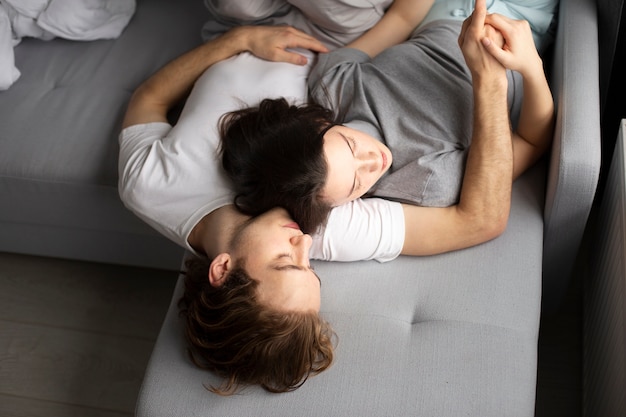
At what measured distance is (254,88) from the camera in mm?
1748

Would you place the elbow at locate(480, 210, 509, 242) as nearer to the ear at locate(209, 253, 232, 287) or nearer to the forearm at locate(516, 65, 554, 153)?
the forearm at locate(516, 65, 554, 153)

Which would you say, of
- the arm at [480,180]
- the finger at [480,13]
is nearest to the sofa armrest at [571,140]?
the arm at [480,180]

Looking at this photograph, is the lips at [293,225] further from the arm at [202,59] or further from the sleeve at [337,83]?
the arm at [202,59]

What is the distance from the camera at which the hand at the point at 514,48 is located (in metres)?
1.56

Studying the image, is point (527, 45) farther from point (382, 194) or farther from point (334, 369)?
point (334, 369)

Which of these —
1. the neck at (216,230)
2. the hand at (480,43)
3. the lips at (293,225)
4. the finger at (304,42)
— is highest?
the hand at (480,43)

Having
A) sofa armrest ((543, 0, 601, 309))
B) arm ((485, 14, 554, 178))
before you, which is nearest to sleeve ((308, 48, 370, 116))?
arm ((485, 14, 554, 178))

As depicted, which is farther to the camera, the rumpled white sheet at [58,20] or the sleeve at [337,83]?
the rumpled white sheet at [58,20]

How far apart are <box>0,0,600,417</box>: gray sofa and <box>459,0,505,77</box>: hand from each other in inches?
6.3

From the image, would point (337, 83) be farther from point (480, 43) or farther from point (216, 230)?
point (216, 230)

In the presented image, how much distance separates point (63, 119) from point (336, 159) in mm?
840

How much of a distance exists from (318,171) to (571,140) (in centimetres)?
49

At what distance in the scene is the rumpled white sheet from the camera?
2133mm

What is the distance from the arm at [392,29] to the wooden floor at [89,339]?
808 millimetres
